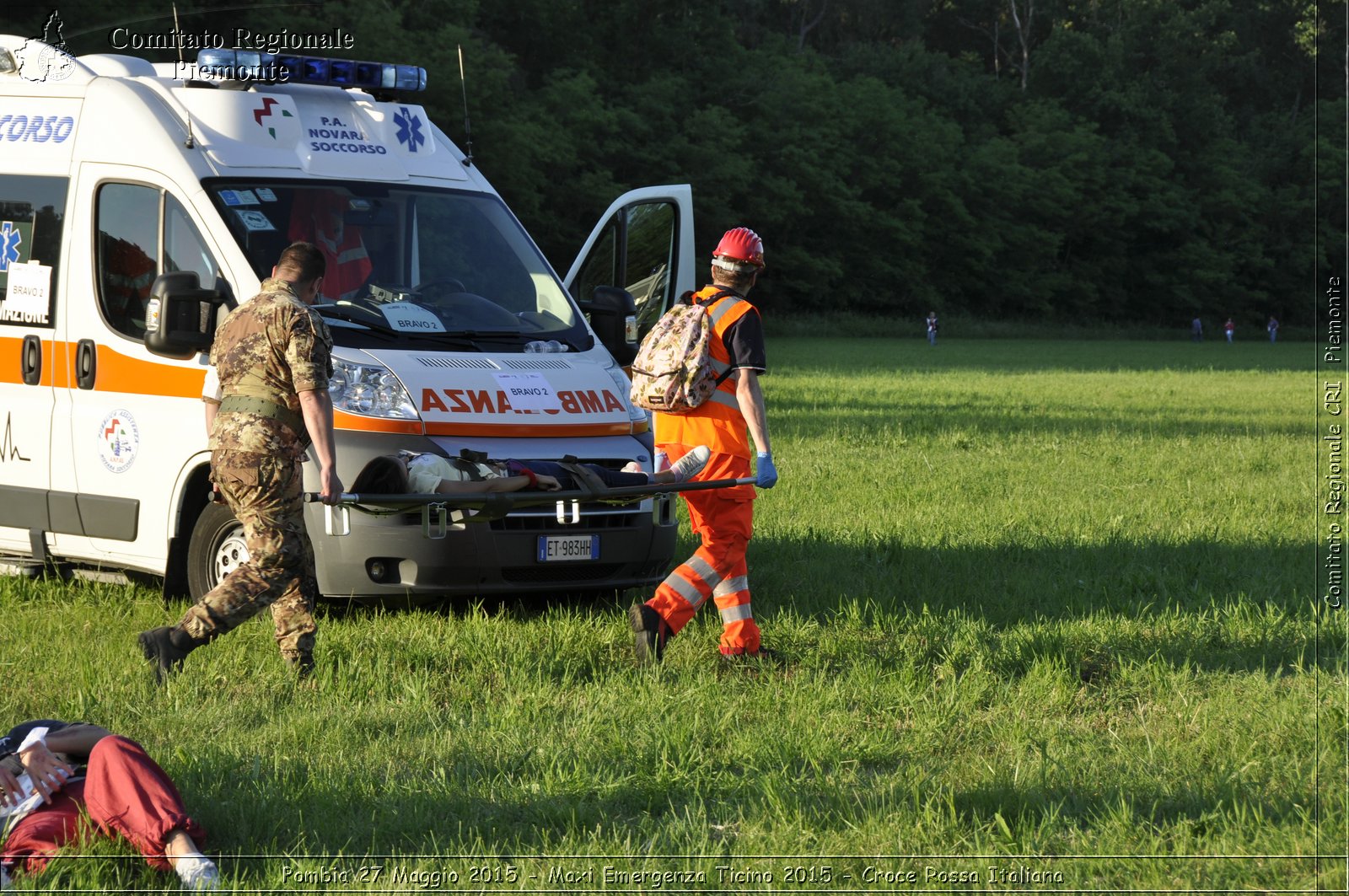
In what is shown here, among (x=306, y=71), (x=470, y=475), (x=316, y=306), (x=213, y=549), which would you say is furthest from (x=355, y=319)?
(x=306, y=71)

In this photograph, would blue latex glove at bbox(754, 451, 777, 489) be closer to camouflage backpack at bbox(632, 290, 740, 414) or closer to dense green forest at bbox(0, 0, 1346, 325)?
camouflage backpack at bbox(632, 290, 740, 414)

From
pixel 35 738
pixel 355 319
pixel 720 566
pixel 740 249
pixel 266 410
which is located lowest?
pixel 35 738

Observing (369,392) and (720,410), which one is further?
(369,392)

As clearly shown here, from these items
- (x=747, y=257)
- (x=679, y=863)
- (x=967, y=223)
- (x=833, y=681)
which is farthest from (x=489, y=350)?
(x=967, y=223)

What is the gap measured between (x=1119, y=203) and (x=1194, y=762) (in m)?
90.2

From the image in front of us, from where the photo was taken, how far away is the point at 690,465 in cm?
733

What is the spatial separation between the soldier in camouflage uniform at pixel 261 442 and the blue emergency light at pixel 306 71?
89.4 inches

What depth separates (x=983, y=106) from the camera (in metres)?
96.2

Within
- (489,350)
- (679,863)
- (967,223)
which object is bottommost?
(679,863)

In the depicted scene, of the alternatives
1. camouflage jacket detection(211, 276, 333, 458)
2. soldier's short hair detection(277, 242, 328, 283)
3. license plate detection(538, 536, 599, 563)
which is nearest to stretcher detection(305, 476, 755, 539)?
camouflage jacket detection(211, 276, 333, 458)

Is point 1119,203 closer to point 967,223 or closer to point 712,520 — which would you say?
point 967,223

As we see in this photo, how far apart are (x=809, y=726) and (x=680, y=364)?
73.7 inches

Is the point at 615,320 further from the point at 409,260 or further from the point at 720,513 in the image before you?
the point at 720,513

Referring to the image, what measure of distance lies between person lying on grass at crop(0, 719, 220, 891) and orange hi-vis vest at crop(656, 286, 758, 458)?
11.1 feet
